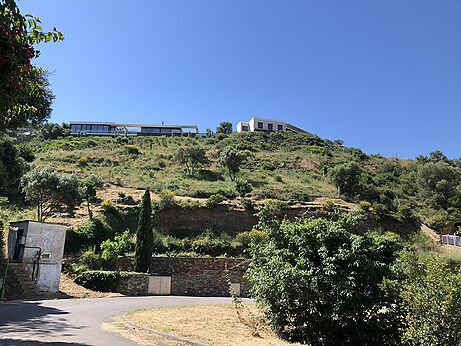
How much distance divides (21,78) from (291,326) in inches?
368

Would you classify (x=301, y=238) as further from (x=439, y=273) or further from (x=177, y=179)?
(x=177, y=179)

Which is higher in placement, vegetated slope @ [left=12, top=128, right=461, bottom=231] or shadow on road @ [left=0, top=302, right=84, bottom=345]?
vegetated slope @ [left=12, top=128, right=461, bottom=231]

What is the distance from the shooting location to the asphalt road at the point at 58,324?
848 cm

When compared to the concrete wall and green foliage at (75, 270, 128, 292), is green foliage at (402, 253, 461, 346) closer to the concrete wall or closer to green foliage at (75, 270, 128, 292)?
green foliage at (75, 270, 128, 292)

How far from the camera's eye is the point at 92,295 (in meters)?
20.0

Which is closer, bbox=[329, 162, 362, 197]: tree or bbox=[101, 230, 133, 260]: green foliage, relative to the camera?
bbox=[101, 230, 133, 260]: green foliage

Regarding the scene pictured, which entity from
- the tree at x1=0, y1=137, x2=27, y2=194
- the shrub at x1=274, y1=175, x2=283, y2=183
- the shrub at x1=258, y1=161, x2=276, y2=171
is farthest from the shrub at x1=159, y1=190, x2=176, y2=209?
the shrub at x1=258, y1=161, x2=276, y2=171

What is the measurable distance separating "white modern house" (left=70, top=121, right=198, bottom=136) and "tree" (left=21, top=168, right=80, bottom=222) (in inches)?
2158

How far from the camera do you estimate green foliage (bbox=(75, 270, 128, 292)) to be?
21531mm

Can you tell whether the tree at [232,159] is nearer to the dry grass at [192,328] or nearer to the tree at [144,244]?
the tree at [144,244]

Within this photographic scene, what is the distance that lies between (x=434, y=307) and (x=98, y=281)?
1785cm

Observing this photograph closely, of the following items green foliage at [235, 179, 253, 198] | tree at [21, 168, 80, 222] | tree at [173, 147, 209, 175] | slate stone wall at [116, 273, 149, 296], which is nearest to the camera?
slate stone wall at [116, 273, 149, 296]

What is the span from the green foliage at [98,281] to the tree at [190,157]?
2854 centimetres

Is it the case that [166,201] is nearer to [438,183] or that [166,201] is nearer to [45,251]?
[45,251]
